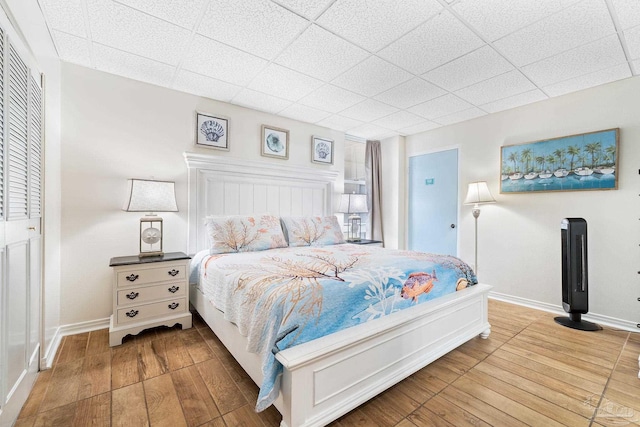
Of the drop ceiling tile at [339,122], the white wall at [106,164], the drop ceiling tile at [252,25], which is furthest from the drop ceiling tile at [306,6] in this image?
the drop ceiling tile at [339,122]

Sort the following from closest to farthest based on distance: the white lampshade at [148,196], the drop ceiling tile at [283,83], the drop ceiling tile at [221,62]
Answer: the drop ceiling tile at [221,62]
the white lampshade at [148,196]
the drop ceiling tile at [283,83]

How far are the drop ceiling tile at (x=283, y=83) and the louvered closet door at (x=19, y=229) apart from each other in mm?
1674

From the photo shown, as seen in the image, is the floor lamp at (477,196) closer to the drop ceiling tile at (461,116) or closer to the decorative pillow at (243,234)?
the drop ceiling tile at (461,116)

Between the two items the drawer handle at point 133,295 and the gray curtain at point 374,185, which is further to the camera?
the gray curtain at point 374,185

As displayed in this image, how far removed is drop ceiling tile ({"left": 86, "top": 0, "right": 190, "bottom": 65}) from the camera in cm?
185

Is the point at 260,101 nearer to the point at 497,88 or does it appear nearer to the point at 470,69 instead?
the point at 470,69

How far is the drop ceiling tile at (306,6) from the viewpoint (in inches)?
69.3

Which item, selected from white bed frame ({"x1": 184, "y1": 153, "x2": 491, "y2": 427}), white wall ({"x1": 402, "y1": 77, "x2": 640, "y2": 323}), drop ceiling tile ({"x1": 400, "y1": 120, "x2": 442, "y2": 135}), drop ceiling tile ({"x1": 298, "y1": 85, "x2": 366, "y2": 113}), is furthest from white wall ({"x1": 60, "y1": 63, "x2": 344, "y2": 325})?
white wall ({"x1": 402, "y1": 77, "x2": 640, "y2": 323})

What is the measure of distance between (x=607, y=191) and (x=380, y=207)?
2.78 metres

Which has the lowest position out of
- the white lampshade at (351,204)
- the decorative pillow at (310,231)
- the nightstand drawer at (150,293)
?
the nightstand drawer at (150,293)

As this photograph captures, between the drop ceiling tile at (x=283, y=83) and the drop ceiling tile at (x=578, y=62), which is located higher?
the drop ceiling tile at (x=283, y=83)

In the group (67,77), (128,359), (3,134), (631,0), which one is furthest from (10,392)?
(631,0)

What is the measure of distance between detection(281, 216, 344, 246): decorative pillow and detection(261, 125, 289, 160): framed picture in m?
1.00

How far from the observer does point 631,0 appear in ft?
5.64
